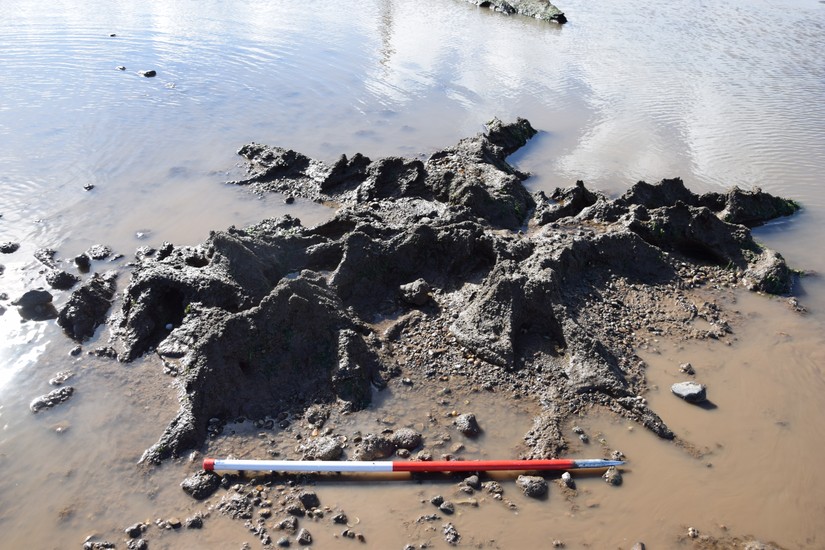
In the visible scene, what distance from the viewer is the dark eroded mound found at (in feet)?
18.3

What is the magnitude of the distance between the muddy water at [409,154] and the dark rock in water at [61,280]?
474mm

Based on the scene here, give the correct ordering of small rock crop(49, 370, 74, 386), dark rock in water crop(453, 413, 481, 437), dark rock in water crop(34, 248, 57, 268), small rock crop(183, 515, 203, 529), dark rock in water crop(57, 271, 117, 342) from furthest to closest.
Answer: dark rock in water crop(34, 248, 57, 268) → dark rock in water crop(57, 271, 117, 342) → small rock crop(49, 370, 74, 386) → dark rock in water crop(453, 413, 481, 437) → small rock crop(183, 515, 203, 529)

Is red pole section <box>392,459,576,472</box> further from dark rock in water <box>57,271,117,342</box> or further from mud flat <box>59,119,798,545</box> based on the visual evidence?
dark rock in water <box>57,271,117,342</box>

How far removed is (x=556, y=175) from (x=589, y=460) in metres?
6.61

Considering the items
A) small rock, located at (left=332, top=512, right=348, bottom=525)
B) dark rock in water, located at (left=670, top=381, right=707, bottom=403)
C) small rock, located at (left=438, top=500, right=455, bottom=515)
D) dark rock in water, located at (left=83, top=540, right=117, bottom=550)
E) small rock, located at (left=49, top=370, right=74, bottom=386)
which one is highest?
dark rock in water, located at (left=670, top=381, right=707, bottom=403)

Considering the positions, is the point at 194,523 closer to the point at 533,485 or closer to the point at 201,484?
the point at 201,484

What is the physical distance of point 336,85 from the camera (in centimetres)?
1462

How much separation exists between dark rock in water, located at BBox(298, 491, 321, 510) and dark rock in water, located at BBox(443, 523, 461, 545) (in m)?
0.99

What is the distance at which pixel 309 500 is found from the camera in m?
4.66

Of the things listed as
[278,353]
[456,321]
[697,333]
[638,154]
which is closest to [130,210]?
[278,353]

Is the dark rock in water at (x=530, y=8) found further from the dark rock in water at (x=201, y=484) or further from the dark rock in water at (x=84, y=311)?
the dark rock in water at (x=201, y=484)

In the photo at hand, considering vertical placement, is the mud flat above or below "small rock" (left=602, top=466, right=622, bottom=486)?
above

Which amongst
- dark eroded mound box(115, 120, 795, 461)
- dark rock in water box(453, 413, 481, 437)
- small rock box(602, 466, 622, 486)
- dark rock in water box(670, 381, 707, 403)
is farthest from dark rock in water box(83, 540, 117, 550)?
dark rock in water box(670, 381, 707, 403)

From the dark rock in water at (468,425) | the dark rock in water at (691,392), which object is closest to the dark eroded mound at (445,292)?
the dark rock in water at (691,392)
